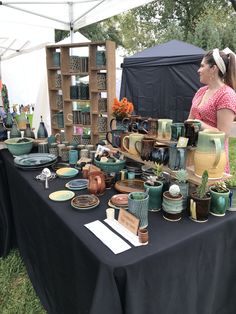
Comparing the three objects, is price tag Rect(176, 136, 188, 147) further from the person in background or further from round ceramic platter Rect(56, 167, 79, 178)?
round ceramic platter Rect(56, 167, 79, 178)

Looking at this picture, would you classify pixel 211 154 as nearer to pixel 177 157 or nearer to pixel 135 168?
pixel 177 157

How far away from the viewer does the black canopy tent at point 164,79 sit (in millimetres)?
4613

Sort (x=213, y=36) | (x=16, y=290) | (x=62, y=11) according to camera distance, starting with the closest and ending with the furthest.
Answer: (x=16, y=290), (x=62, y=11), (x=213, y=36)

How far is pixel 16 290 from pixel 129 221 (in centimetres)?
113

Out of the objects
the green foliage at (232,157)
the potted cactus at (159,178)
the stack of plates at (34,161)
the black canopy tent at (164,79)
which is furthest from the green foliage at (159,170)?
the black canopy tent at (164,79)

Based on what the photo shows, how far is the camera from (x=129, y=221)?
90 centimetres

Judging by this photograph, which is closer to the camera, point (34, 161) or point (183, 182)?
point (183, 182)

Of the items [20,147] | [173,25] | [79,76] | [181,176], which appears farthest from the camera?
[173,25]

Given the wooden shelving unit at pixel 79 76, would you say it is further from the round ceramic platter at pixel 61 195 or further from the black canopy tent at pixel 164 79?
the black canopy tent at pixel 164 79

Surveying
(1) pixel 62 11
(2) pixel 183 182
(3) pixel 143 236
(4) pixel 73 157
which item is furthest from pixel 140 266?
(1) pixel 62 11

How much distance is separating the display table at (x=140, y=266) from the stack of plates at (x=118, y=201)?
0.14 feet

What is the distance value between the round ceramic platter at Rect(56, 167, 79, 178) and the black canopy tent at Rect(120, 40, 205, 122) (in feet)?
11.6

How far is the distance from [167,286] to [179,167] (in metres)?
0.45

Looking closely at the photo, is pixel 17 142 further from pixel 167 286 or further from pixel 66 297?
pixel 167 286
